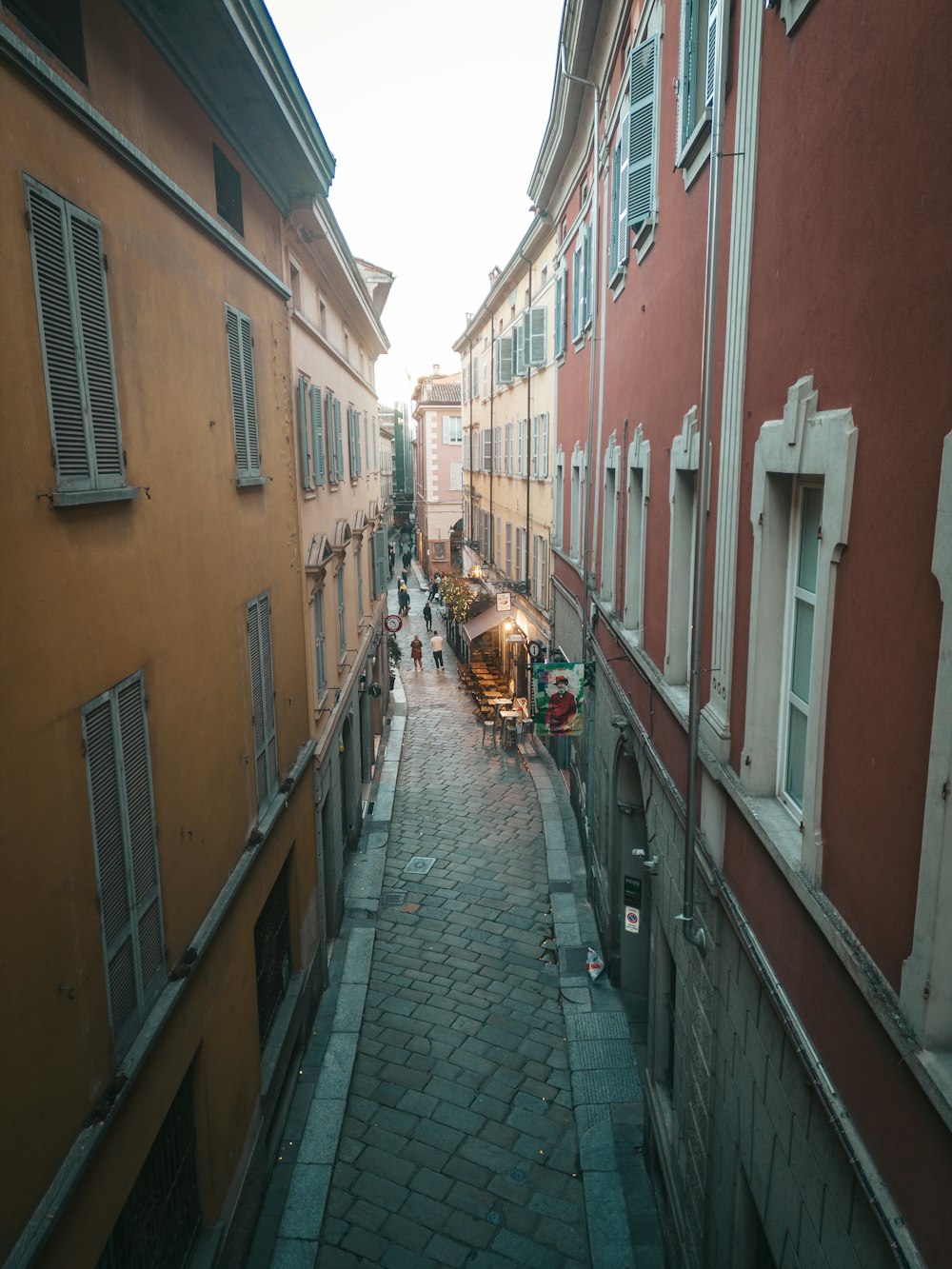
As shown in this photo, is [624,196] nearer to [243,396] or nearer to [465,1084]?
[243,396]

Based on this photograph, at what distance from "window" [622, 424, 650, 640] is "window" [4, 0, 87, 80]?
5.98 meters

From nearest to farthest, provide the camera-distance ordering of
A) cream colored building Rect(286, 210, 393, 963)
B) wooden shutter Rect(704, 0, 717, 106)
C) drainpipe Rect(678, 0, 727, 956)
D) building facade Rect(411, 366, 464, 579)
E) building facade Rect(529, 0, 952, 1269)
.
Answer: building facade Rect(529, 0, 952, 1269) → drainpipe Rect(678, 0, 727, 956) → wooden shutter Rect(704, 0, 717, 106) → cream colored building Rect(286, 210, 393, 963) → building facade Rect(411, 366, 464, 579)

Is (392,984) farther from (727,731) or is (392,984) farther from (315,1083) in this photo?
(727,731)

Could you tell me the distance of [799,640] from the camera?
4801 millimetres

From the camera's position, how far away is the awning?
2723 centimetres

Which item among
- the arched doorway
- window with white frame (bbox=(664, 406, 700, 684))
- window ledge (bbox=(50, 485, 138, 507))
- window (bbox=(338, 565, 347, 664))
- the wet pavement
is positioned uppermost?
window ledge (bbox=(50, 485, 138, 507))

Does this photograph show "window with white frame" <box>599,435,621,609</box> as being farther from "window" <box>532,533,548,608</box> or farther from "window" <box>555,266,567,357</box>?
"window" <box>532,533,548,608</box>

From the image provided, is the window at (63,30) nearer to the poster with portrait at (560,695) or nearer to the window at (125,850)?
the window at (125,850)

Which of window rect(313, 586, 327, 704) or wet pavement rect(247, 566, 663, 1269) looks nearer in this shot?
wet pavement rect(247, 566, 663, 1269)

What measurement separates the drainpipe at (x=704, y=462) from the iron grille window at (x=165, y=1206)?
3962 millimetres

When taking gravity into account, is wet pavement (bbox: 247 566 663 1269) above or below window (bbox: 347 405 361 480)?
below

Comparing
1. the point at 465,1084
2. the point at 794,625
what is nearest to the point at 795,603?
the point at 794,625

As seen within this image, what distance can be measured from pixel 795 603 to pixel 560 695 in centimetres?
867

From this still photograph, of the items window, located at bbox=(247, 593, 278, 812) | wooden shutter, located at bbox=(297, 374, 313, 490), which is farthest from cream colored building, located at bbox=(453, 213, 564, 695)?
window, located at bbox=(247, 593, 278, 812)
